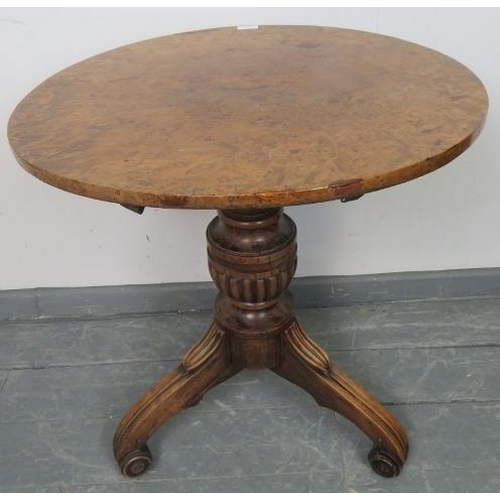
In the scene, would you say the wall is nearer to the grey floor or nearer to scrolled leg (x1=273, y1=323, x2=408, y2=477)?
the grey floor

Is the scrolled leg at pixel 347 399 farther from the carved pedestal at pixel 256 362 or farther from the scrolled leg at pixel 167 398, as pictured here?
the scrolled leg at pixel 167 398

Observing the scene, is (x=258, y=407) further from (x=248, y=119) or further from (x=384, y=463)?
(x=248, y=119)

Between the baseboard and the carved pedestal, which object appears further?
the baseboard

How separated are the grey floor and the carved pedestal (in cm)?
8

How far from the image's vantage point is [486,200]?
167 cm

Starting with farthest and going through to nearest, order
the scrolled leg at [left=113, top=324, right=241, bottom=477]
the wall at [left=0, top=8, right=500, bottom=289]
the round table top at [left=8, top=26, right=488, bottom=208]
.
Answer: the wall at [left=0, top=8, right=500, bottom=289] < the scrolled leg at [left=113, top=324, right=241, bottom=477] < the round table top at [left=8, top=26, right=488, bottom=208]

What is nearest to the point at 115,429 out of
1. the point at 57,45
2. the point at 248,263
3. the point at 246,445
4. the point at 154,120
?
the point at 246,445

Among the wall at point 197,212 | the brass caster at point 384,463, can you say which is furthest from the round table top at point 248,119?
the brass caster at point 384,463

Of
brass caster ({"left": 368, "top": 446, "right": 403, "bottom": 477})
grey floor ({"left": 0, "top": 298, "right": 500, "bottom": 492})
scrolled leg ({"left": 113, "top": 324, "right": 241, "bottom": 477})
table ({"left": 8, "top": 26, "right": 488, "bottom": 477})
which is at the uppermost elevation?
table ({"left": 8, "top": 26, "right": 488, "bottom": 477})

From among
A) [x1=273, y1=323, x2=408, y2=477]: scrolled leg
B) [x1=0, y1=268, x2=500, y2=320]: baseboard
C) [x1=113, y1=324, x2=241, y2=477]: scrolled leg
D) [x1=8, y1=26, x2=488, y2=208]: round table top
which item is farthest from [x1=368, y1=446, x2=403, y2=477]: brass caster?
[x1=8, y1=26, x2=488, y2=208]: round table top

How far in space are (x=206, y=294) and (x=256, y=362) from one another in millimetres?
495

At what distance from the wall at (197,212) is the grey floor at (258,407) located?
0.45ft

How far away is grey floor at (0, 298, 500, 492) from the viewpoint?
4.34 feet

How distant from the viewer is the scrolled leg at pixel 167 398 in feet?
4.34
